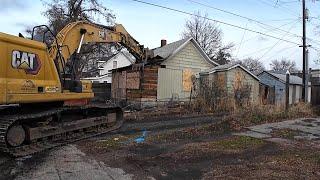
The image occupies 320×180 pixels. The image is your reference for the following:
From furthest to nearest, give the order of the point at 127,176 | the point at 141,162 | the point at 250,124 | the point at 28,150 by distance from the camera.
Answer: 1. the point at 250,124
2. the point at 28,150
3. the point at 141,162
4. the point at 127,176

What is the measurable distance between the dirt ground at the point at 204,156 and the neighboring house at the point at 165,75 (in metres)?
12.5

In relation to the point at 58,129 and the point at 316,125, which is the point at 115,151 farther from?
the point at 316,125

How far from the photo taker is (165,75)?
27016mm

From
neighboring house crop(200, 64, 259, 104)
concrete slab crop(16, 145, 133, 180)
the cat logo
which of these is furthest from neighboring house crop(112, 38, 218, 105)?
concrete slab crop(16, 145, 133, 180)

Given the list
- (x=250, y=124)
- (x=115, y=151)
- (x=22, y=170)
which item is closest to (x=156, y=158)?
(x=115, y=151)

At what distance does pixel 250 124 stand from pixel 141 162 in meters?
8.78

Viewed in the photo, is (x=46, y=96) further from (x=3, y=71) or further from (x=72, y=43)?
(x=72, y=43)

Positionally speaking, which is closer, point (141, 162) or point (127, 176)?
point (127, 176)

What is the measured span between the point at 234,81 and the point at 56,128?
17980 mm

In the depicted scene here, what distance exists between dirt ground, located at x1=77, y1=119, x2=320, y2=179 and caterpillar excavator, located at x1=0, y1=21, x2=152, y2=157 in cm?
89

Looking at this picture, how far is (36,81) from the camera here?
10484 millimetres

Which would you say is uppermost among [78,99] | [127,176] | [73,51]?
[73,51]

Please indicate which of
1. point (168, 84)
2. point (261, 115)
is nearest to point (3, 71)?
point (261, 115)

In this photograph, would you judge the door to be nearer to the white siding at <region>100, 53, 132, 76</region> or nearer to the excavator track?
the excavator track
